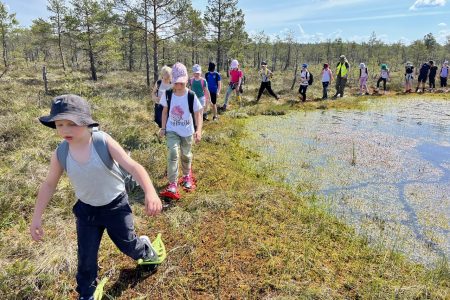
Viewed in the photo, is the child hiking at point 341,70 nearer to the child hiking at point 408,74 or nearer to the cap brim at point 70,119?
the child hiking at point 408,74

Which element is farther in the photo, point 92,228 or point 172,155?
point 172,155

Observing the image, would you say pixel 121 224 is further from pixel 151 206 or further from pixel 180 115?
pixel 180 115

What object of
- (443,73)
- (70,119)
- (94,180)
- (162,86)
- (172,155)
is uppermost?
(443,73)

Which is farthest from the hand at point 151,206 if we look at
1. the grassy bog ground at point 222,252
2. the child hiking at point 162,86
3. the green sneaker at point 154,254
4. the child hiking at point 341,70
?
the child hiking at point 341,70

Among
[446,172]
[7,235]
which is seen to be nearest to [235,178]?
[7,235]

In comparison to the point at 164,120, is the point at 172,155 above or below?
below

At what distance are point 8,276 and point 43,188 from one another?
3.52ft

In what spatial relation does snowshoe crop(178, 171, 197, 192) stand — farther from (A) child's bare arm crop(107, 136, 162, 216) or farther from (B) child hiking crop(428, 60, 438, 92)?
(B) child hiking crop(428, 60, 438, 92)

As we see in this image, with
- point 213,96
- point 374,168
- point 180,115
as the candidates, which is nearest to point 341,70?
point 213,96

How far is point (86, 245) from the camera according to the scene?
2445mm

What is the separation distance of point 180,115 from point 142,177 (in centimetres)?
248

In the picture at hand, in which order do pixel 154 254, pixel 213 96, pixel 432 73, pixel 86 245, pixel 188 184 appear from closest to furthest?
1. pixel 86 245
2. pixel 154 254
3. pixel 188 184
4. pixel 213 96
5. pixel 432 73

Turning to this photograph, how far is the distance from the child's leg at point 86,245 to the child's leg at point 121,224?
0.34 feet

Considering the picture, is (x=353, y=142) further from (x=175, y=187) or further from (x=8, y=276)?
(x=8, y=276)
